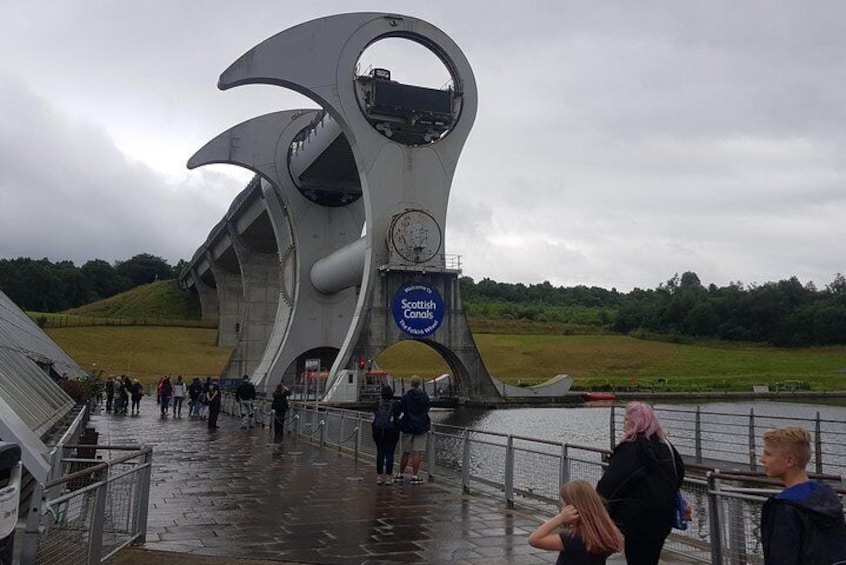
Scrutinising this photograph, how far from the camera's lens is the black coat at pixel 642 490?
464 centimetres

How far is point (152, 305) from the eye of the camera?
118 metres

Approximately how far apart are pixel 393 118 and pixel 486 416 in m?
15.1

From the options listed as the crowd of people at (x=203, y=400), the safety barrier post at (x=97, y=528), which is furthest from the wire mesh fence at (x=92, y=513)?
the crowd of people at (x=203, y=400)

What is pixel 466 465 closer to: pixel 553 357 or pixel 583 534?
pixel 583 534

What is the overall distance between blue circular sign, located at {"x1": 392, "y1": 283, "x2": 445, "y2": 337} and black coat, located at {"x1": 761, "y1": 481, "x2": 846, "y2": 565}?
106ft

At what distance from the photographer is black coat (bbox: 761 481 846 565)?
3.14 metres

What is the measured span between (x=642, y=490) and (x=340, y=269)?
126ft

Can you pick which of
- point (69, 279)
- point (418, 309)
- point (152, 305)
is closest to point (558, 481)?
point (418, 309)

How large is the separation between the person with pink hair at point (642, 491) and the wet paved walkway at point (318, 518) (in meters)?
2.64

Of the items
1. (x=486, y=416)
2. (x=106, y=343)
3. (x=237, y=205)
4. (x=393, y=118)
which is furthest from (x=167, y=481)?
(x=106, y=343)

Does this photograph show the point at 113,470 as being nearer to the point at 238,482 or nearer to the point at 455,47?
the point at 238,482

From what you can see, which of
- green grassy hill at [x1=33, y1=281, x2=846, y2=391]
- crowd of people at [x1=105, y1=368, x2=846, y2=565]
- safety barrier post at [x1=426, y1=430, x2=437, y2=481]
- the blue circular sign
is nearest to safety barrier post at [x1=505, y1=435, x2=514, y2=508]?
safety barrier post at [x1=426, y1=430, x2=437, y2=481]

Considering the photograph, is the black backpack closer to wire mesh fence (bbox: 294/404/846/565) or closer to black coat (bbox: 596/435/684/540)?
wire mesh fence (bbox: 294/404/846/565)

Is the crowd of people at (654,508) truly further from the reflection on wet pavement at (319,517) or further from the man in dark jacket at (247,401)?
the man in dark jacket at (247,401)
